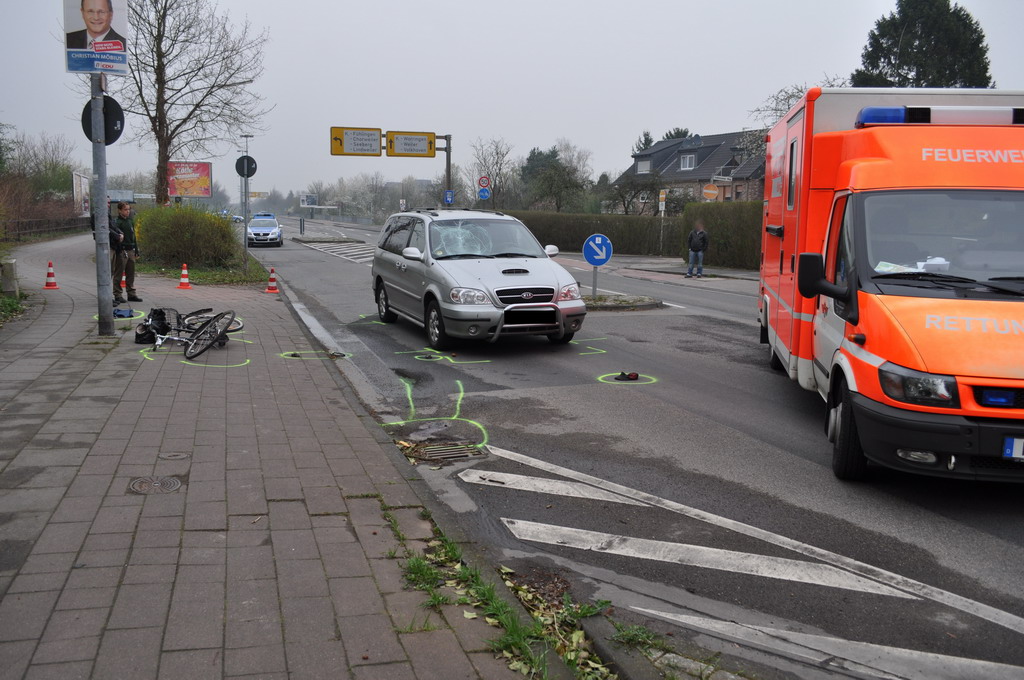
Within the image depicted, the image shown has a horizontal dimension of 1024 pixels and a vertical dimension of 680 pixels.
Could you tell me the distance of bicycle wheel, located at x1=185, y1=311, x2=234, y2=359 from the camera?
9742 millimetres

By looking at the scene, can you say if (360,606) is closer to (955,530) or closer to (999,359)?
(955,530)

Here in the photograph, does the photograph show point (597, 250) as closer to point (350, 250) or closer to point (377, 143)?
point (350, 250)

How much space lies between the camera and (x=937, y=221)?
607cm

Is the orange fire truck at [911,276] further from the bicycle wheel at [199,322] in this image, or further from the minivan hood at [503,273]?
the bicycle wheel at [199,322]

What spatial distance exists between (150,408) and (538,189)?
4999 cm

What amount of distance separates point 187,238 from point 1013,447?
22573 millimetres

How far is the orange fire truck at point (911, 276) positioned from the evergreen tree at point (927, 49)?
45491mm

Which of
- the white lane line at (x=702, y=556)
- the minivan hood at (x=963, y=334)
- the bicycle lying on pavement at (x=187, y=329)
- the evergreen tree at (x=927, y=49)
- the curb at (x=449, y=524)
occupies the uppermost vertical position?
the evergreen tree at (x=927, y=49)

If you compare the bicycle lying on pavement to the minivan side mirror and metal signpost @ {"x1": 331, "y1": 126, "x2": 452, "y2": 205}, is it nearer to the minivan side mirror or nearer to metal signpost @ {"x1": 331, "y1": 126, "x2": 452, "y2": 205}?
the minivan side mirror

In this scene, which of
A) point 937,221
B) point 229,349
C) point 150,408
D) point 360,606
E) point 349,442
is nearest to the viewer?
point 360,606

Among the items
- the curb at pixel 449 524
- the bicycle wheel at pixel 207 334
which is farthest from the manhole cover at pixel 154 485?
the bicycle wheel at pixel 207 334

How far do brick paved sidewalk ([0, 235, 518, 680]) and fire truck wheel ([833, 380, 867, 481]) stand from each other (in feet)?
9.74

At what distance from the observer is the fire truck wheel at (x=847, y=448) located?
18.6ft

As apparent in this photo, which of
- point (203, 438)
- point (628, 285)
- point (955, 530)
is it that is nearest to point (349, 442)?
point (203, 438)
